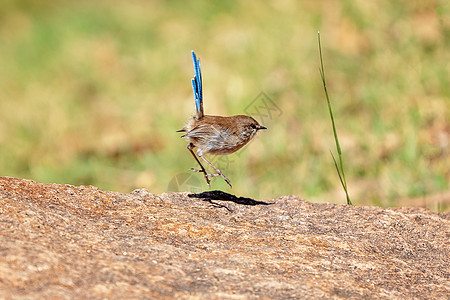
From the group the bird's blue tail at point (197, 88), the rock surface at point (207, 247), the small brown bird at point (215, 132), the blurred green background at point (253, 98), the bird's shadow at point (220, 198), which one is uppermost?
the blurred green background at point (253, 98)

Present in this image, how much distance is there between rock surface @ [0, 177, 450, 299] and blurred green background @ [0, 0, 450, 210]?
52.3 inches

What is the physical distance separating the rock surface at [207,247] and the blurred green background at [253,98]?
133 cm

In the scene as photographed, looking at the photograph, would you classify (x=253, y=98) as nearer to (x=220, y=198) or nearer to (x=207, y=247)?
(x=220, y=198)

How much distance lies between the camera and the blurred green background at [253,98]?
212 inches

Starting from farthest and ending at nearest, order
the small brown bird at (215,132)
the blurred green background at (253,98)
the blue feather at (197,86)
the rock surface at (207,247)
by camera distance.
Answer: the blurred green background at (253,98) < the blue feather at (197,86) < the small brown bird at (215,132) < the rock surface at (207,247)

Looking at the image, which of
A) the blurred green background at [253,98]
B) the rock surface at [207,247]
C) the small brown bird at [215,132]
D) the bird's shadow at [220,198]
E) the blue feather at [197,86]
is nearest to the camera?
the rock surface at [207,247]

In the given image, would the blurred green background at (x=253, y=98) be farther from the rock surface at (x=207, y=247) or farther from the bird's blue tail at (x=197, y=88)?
the rock surface at (x=207, y=247)

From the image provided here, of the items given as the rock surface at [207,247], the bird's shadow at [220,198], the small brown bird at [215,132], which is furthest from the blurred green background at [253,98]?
the rock surface at [207,247]

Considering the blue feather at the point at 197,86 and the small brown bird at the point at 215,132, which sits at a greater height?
the blue feather at the point at 197,86

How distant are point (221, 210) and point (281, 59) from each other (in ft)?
14.9

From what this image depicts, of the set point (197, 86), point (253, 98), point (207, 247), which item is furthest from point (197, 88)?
point (253, 98)

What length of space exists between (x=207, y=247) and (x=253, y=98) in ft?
14.6

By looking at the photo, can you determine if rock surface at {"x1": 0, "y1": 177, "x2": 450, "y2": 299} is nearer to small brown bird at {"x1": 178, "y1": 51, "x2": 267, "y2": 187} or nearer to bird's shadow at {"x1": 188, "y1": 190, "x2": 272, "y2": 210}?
bird's shadow at {"x1": 188, "y1": 190, "x2": 272, "y2": 210}

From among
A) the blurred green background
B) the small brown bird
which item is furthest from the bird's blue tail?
the blurred green background
